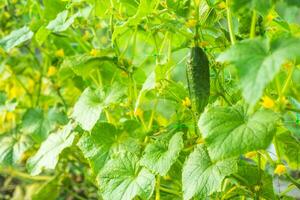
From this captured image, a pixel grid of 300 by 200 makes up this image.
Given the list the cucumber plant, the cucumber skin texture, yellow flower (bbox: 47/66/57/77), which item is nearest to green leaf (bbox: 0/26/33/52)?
the cucumber plant

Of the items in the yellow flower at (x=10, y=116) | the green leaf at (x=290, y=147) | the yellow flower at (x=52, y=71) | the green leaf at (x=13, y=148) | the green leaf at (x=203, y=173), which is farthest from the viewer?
the yellow flower at (x=10, y=116)

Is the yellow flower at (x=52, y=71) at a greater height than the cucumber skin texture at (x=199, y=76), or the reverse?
the cucumber skin texture at (x=199, y=76)

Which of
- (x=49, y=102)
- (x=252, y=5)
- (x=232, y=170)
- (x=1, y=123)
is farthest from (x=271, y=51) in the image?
(x=1, y=123)

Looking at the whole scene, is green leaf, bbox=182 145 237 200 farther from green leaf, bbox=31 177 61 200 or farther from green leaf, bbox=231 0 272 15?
green leaf, bbox=31 177 61 200

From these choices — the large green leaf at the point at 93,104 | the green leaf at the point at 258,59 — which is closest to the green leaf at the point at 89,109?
the large green leaf at the point at 93,104

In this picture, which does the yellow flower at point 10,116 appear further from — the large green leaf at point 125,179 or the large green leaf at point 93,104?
the large green leaf at point 125,179
